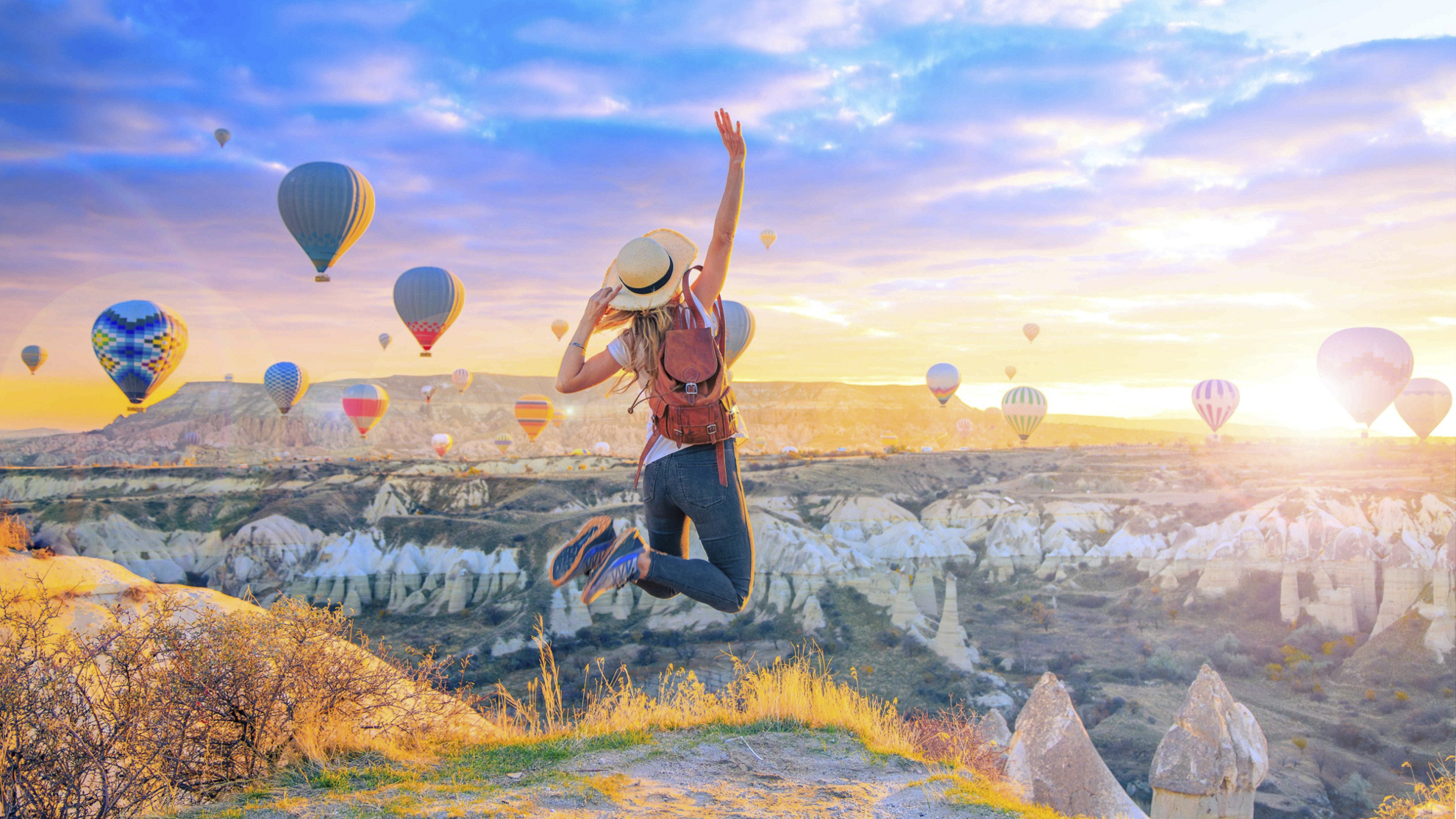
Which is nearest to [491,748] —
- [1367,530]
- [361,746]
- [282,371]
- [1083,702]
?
[361,746]

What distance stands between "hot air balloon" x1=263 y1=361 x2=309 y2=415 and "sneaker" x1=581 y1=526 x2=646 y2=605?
239 ft

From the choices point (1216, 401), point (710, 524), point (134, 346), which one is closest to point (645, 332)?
point (710, 524)

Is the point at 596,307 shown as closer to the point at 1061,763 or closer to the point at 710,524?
the point at 710,524

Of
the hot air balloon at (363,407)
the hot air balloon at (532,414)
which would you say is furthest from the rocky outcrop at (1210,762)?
the hot air balloon at (363,407)

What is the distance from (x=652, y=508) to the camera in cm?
378

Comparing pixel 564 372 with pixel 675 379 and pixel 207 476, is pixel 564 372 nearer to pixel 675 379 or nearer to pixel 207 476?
pixel 675 379

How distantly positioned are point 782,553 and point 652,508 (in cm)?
3122

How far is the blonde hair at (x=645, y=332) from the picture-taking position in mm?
3615

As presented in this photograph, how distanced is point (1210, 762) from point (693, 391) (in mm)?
16609

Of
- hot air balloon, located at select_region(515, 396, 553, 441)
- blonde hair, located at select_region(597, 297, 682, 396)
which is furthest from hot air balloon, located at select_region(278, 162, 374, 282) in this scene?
hot air balloon, located at select_region(515, 396, 553, 441)

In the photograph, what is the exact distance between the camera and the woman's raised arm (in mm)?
3643

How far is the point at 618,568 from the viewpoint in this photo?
11.1 feet

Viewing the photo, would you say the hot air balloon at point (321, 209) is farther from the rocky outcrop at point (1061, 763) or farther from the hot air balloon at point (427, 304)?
the rocky outcrop at point (1061, 763)

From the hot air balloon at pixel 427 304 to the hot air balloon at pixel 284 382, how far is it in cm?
3503
